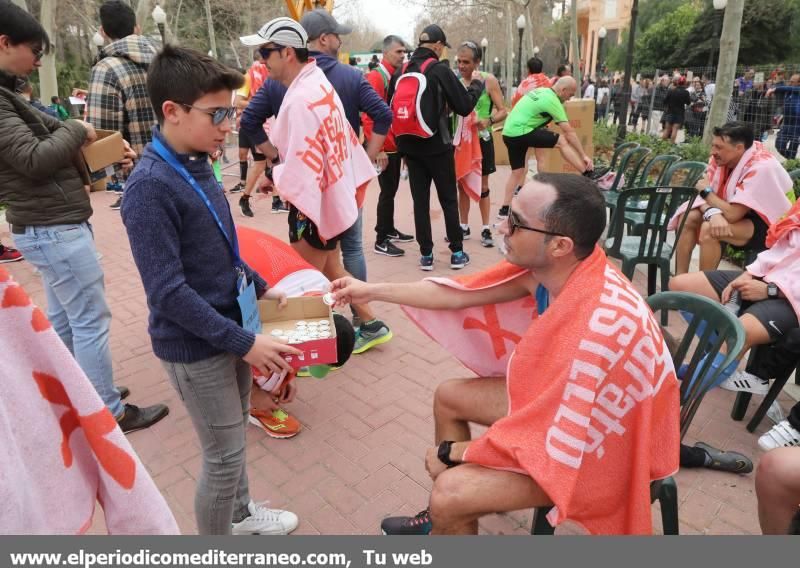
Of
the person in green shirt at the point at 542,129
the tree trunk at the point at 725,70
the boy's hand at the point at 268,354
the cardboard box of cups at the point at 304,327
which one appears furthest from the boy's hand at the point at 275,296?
the tree trunk at the point at 725,70

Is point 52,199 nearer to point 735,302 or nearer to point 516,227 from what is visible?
point 516,227

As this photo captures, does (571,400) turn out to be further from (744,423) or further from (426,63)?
(426,63)

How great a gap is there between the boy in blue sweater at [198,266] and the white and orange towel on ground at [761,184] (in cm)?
381

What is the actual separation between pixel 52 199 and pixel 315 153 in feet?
4.49

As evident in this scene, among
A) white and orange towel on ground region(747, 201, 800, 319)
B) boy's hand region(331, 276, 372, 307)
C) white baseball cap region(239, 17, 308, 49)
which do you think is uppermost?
white baseball cap region(239, 17, 308, 49)

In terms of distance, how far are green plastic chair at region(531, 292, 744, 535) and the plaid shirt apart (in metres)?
3.06

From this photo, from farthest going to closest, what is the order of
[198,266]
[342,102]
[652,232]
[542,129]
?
[542,129] → [652,232] → [342,102] → [198,266]

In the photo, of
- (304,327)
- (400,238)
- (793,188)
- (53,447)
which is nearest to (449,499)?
(304,327)

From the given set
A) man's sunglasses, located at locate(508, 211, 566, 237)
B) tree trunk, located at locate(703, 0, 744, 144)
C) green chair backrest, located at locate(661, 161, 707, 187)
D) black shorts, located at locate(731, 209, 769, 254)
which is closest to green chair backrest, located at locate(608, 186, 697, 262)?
black shorts, located at locate(731, 209, 769, 254)

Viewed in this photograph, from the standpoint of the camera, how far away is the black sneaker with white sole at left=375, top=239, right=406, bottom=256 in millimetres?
6094

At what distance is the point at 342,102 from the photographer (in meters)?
3.89

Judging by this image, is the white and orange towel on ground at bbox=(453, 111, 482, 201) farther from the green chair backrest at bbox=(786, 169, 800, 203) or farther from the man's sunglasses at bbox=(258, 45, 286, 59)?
the man's sunglasses at bbox=(258, 45, 286, 59)

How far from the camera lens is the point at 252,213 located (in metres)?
8.09
